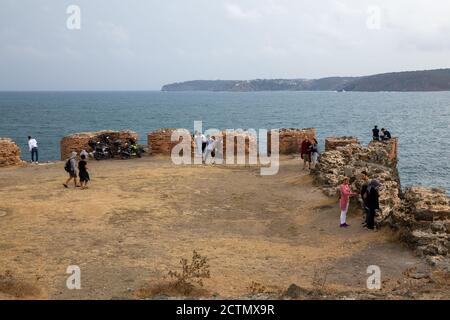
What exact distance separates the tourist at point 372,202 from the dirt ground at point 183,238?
0.26 meters

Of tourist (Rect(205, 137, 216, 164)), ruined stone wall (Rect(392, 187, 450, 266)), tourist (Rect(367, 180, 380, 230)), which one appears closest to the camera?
ruined stone wall (Rect(392, 187, 450, 266))

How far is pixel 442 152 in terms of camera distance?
46281 millimetres

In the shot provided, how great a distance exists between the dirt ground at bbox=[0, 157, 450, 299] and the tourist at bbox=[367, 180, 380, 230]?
0.86ft

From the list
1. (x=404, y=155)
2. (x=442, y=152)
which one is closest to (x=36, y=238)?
(x=404, y=155)

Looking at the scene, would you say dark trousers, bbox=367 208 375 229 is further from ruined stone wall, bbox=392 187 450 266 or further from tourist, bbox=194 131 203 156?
tourist, bbox=194 131 203 156

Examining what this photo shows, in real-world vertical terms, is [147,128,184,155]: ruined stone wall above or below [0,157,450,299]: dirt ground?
above

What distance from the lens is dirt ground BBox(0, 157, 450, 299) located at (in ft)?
31.3

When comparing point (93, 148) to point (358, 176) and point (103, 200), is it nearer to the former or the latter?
point (103, 200)

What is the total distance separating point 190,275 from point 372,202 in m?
5.27

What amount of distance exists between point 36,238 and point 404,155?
3811 cm

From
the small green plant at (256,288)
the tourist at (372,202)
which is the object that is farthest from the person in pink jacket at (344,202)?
the small green plant at (256,288)

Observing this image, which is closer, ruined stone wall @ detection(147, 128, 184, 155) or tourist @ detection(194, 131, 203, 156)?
tourist @ detection(194, 131, 203, 156)

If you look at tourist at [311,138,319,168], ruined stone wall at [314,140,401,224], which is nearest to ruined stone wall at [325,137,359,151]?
ruined stone wall at [314,140,401,224]

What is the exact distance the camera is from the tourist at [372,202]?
12.7m
